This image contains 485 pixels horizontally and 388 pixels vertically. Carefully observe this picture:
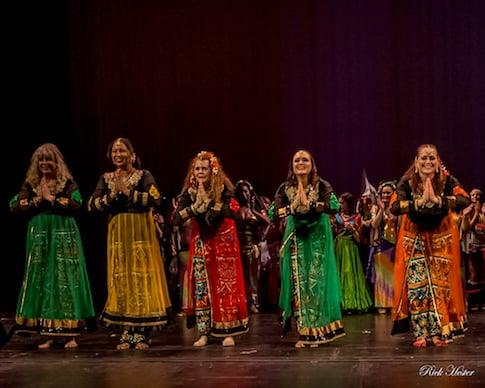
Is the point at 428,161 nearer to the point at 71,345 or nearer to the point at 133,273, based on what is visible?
the point at 133,273

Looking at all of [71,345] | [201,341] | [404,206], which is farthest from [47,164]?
[404,206]

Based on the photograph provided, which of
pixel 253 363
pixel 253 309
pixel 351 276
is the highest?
pixel 351 276

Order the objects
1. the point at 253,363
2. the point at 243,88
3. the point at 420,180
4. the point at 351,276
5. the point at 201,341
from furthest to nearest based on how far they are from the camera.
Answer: the point at 243,88 < the point at 351,276 < the point at 201,341 < the point at 420,180 < the point at 253,363

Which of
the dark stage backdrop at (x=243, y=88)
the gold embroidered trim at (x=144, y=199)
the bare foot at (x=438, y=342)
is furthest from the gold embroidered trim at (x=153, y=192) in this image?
the dark stage backdrop at (x=243, y=88)

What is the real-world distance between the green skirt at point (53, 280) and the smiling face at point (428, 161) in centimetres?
276

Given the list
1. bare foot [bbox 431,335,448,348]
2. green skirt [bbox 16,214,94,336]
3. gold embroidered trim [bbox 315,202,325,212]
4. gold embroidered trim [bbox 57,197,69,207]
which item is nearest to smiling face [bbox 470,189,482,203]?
bare foot [bbox 431,335,448,348]

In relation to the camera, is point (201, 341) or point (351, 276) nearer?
point (201, 341)

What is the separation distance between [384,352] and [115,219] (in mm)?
2257

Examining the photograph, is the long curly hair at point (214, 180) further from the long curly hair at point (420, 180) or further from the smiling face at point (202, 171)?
the long curly hair at point (420, 180)

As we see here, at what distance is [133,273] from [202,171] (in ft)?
3.12

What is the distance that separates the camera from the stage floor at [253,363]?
5016mm

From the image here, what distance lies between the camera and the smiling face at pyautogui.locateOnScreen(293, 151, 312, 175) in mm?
6297

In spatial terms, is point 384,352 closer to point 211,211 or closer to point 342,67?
point 211,211

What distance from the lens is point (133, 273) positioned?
6.43 metres
